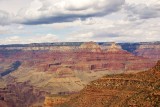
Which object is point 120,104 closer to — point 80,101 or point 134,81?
point 134,81

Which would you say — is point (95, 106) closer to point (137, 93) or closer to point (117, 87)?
point (117, 87)

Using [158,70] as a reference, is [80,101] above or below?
below

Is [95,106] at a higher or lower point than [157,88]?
lower

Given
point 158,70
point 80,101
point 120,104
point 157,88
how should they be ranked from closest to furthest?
point 157,88, point 120,104, point 158,70, point 80,101

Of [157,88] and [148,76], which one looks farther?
[148,76]

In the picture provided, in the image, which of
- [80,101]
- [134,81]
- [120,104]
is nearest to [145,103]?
[120,104]

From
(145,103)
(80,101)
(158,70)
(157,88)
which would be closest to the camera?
(145,103)

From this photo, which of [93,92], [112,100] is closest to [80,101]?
[93,92]
